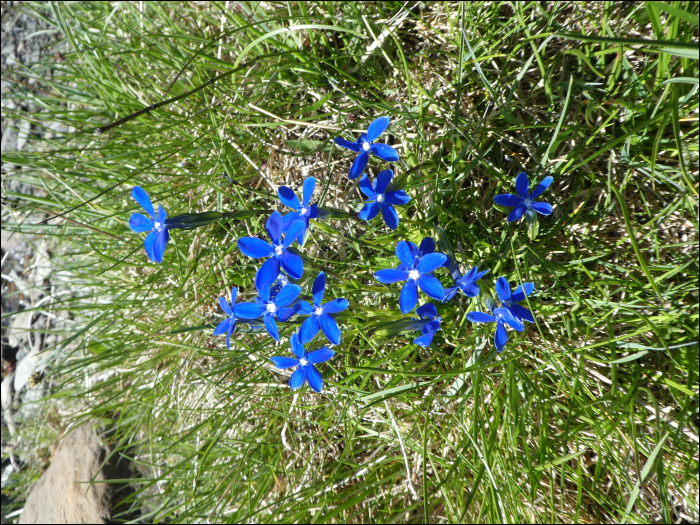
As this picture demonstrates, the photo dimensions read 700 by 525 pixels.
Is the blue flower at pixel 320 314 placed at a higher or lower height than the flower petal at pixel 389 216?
lower

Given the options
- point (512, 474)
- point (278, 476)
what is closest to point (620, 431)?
point (512, 474)

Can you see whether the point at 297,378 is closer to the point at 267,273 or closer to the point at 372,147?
the point at 267,273

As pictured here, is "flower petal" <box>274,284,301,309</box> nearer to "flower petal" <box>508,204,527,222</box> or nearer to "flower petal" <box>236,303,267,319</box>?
"flower petal" <box>236,303,267,319</box>

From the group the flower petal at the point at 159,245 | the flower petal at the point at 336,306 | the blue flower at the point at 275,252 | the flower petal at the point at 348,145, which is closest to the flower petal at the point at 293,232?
the blue flower at the point at 275,252

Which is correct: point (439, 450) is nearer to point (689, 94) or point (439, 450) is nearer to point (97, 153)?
point (689, 94)

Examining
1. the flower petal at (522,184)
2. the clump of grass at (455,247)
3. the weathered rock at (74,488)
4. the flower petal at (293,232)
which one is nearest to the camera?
the flower petal at (293,232)

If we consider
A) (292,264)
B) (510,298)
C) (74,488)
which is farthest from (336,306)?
(74,488)

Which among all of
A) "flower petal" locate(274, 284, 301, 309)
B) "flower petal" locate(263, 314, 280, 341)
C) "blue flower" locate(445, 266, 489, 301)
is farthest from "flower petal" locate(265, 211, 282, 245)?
"blue flower" locate(445, 266, 489, 301)

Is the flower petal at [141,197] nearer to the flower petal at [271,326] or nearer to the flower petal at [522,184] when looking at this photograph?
the flower petal at [271,326]
